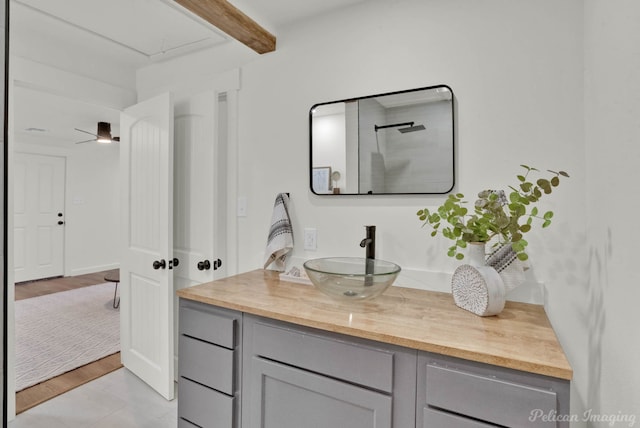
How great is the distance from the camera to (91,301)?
14.2 ft

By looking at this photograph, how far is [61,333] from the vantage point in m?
3.29

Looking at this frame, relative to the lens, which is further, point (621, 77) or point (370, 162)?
point (370, 162)

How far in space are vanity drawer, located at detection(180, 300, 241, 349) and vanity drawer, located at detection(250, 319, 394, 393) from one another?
12 centimetres

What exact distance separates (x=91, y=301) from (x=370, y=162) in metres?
4.34

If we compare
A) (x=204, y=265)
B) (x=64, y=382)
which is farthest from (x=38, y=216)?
(x=204, y=265)

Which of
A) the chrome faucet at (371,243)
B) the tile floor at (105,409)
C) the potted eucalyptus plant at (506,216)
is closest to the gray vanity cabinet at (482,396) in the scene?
the potted eucalyptus plant at (506,216)

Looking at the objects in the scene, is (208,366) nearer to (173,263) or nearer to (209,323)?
(209,323)

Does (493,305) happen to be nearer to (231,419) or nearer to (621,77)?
(621,77)

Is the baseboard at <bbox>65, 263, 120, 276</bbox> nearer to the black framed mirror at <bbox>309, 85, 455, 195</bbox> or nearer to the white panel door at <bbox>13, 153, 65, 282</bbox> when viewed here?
the white panel door at <bbox>13, 153, 65, 282</bbox>

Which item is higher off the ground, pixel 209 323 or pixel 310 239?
pixel 310 239

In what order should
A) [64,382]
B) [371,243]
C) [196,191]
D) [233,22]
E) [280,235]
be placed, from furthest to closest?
[64,382] → [196,191] → [280,235] → [233,22] → [371,243]

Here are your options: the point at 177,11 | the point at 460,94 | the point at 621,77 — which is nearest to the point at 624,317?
the point at 621,77

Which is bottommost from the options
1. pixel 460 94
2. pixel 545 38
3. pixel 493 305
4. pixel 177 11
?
pixel 493 305

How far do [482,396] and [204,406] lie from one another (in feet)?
3.79
